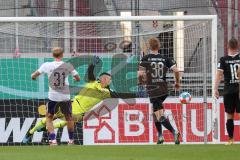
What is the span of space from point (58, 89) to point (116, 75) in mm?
2232

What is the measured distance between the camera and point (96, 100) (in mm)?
16703

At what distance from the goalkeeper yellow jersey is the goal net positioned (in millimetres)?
89

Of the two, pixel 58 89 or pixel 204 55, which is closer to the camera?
pixel 58 89

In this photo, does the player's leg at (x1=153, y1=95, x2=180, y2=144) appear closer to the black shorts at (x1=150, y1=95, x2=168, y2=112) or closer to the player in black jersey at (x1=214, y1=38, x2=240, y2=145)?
the black shorts at (x1=150, y1=95, x2=168, y2=112)

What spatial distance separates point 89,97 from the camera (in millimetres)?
16688

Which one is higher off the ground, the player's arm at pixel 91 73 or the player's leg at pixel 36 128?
the player's arm at pixel 91 73

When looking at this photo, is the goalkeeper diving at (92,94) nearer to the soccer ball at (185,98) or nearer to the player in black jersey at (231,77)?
the soccer ball at (185,98)

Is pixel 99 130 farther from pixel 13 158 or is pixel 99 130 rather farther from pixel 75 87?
pixel 13 158

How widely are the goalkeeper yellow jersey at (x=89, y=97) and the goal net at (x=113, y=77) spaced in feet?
0.29

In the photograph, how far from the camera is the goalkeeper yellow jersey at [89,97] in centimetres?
1661

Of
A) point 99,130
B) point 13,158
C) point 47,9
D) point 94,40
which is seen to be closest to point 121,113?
point 99,130

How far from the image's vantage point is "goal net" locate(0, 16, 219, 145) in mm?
16513

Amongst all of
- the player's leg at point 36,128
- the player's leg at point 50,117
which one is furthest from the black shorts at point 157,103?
the player's leg at point 36,128

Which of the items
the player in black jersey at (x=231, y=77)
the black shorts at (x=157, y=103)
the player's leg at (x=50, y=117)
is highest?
the player in black jersey at (x=231, y=77)
